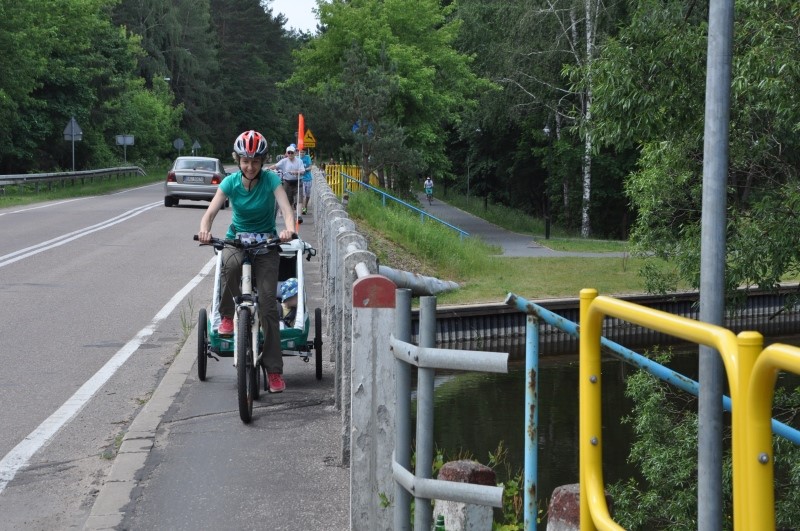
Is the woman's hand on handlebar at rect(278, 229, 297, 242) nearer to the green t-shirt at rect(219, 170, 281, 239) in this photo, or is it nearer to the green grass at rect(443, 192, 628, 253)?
the green t-shirt at rect(219, 170, 281, 239)

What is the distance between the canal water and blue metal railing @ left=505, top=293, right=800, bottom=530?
691cm

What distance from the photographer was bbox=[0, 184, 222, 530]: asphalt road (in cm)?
650

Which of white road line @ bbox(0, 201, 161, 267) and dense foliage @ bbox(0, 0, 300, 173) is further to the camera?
dense foliage @ bbox(0, 0, 300, 173)

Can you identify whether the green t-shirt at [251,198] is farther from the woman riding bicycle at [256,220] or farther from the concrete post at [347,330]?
the concrete post at [347,330]

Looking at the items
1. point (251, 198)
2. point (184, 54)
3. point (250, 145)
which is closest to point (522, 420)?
point (251, 198)

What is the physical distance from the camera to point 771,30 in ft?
42.5

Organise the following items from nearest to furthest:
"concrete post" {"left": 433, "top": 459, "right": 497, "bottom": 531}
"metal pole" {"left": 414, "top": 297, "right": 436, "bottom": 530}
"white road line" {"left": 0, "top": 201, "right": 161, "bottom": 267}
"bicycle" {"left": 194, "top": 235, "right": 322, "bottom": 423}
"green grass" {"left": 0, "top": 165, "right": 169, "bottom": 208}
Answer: "metal pole" {"left": 414, "top": 297, "right": 436, "bottom": 530}
"concrete post" {"left": 433, "top": 459, "right": 497, "bottom": 531}
"bicycle" {"left": 194, "top": 235, "right": 322, "bottom": 423}
"white road line" {"left": 0, "top": 201, "right": 161, "bottom": 267}
"green grass" {"left": 0, "top": 165, "right": 169, "bottom": 208}

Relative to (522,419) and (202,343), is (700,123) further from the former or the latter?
(202,343)

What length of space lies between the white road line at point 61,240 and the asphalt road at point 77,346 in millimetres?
30

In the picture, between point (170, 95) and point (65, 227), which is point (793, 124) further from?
point (170, 95)

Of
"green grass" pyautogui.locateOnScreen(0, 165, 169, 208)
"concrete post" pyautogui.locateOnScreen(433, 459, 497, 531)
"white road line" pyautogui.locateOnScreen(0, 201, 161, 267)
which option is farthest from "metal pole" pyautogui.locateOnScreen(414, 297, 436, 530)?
"green grass" pyautogui.locateOnScreen(0, 165, 169, 208)

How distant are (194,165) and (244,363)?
86.5ft

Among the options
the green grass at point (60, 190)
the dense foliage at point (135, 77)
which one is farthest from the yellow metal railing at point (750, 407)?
the dense foliage at point (135, 77)

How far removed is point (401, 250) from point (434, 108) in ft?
64.3
